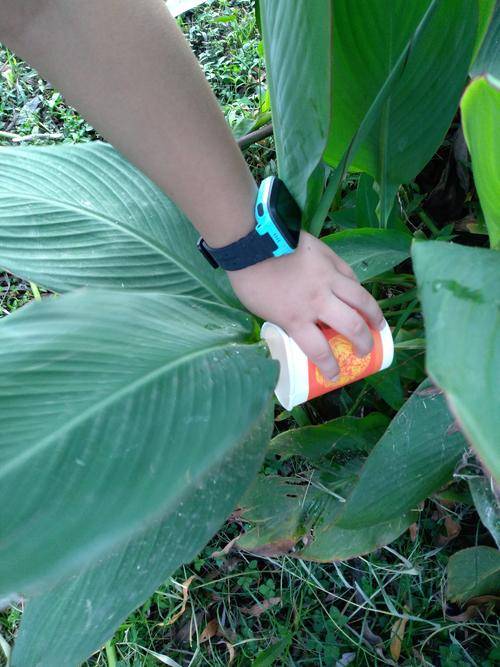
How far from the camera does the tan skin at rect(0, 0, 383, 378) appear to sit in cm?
50

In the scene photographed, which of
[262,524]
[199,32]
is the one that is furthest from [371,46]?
[199,32]

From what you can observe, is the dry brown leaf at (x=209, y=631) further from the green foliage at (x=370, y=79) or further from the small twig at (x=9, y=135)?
the small twig at (x=9, y=135)

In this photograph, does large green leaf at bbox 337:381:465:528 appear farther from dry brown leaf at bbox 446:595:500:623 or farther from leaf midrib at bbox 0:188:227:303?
leaf midrib at bbox 0:188:227:303

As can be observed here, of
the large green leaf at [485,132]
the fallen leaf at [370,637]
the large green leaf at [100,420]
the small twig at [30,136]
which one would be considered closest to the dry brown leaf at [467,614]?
the fallen leaf at [370,637]

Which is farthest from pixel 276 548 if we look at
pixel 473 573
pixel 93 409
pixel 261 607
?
pixel 93 409

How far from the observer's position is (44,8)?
1.61 feet

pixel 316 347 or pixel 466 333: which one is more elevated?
pixel 466 333

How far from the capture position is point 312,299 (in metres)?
0.65

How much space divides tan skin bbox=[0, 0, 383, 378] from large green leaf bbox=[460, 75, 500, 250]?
0.17 meters

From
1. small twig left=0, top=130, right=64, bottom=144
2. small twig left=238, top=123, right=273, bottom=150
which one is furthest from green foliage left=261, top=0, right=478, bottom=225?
small twig left=0, top=130, right=64, bottom=144

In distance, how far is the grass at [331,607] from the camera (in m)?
0.92

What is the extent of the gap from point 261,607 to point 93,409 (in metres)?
0.63

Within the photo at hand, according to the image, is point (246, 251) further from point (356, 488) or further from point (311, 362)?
point (356, 488)

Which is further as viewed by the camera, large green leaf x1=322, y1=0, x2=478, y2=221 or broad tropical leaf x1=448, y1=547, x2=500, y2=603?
broad tropical leaf x1=448, y1=547, x2=500, y2=603
